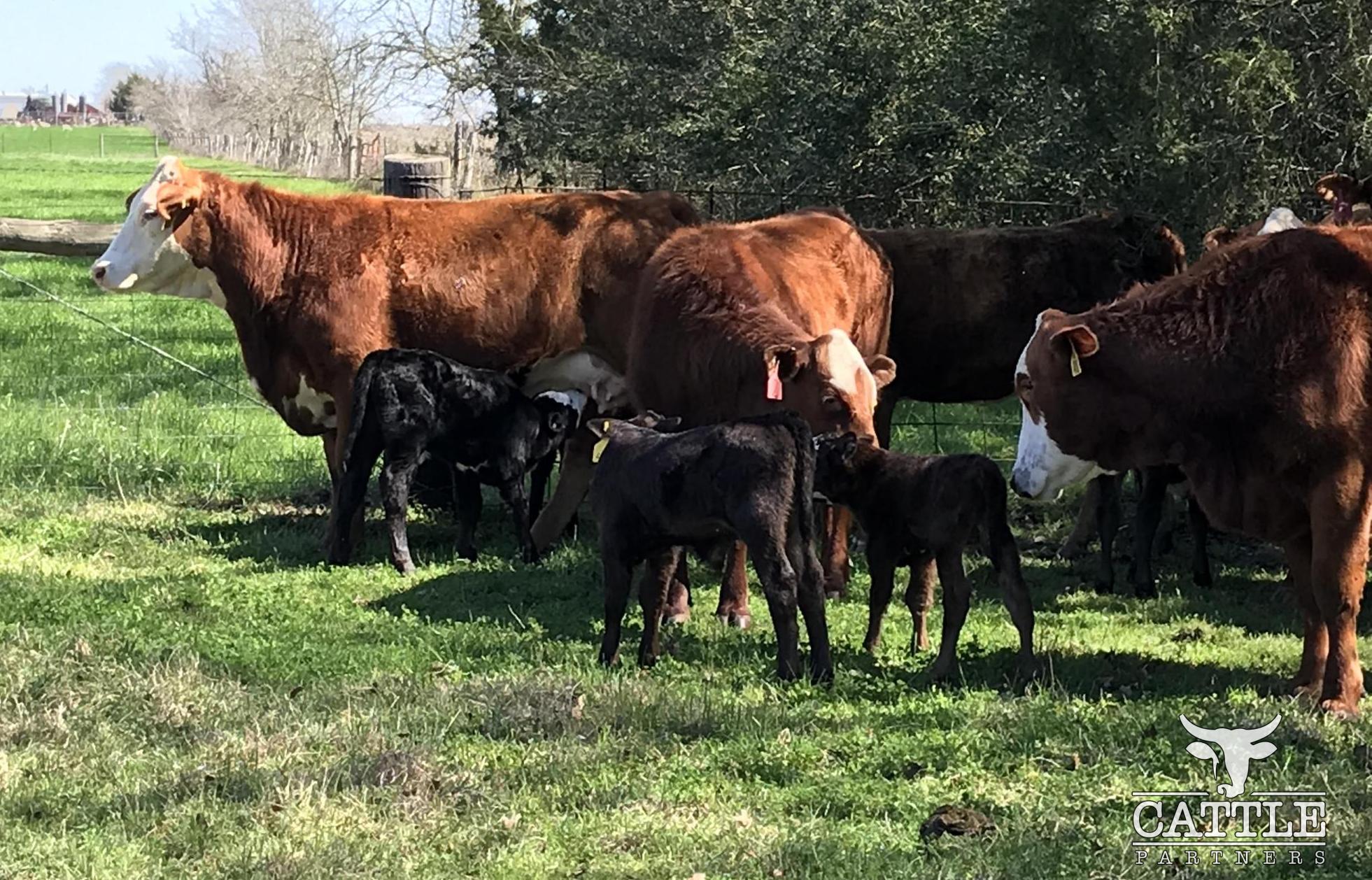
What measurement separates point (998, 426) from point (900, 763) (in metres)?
6.85

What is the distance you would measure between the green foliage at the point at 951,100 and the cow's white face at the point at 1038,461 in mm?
2790

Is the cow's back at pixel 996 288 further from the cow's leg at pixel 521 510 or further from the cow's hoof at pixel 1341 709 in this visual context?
the cow's hoof at pixel 1341 709

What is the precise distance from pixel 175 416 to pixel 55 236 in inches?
75.4

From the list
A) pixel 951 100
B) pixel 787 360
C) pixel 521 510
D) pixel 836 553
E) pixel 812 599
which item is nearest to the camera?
pixel 812 599

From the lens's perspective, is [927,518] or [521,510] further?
[521,510]

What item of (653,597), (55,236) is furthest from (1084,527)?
(55,236)

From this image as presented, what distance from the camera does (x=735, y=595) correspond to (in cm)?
733

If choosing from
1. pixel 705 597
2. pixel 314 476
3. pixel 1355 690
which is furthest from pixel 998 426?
pixel 1355 690

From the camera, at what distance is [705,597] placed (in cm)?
802

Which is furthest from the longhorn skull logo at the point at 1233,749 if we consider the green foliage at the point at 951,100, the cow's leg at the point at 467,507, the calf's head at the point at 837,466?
the cow's leg at the point at 467,507

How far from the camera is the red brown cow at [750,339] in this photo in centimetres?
693

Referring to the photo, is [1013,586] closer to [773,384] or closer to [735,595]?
[773,384]

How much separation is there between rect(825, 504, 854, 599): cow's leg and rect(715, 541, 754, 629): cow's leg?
2.81 feet

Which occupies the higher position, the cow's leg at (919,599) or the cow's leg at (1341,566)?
the cow's leg at (1341,566)
